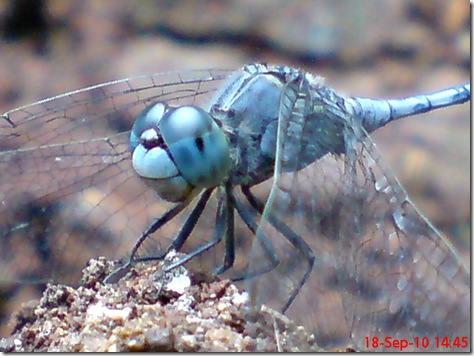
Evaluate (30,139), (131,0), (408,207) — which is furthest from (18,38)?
(408,207)

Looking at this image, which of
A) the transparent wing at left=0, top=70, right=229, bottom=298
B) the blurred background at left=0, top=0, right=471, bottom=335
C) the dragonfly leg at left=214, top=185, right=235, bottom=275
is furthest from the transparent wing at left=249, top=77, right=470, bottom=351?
the blurred background at left=0, top=0, right=471, bottom=335

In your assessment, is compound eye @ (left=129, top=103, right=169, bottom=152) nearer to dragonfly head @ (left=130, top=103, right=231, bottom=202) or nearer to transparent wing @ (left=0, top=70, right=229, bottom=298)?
dragonfly head @ (left=130, top=103, right=231, bottom=202)

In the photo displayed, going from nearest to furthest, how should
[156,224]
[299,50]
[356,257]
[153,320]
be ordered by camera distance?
[153,320] → [356,257] → [156,224] → [299,50]

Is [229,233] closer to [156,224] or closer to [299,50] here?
[156,224]

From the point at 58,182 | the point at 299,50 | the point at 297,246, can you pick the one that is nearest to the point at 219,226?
the point at 297,246

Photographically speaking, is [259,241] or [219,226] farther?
[219,226]

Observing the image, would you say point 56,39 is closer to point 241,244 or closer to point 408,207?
point 241,244
